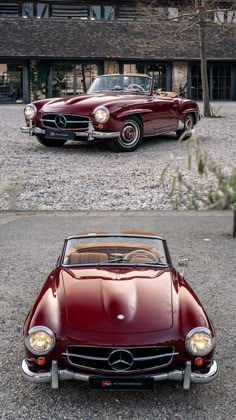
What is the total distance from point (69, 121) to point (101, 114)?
743 millimetres

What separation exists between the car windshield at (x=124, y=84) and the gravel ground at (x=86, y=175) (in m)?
1.42

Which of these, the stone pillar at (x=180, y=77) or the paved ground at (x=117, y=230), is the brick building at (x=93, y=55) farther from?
the paved ground at (x=117, y=230)

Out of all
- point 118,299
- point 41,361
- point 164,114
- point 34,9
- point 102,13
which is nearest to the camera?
point 41,361

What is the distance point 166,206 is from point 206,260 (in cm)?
304

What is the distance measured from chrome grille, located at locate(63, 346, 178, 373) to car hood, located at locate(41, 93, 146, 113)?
8904 millimetres

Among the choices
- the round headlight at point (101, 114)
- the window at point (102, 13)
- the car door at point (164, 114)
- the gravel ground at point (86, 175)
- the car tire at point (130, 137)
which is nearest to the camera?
the gravel ground at point (86, 175)

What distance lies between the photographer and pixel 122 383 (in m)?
3.93

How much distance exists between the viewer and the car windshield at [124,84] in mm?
14031

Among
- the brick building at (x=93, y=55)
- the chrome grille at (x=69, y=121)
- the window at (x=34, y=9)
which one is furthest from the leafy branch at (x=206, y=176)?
the window at (x=34, y=9)

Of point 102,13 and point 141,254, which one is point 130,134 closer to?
point 141,254

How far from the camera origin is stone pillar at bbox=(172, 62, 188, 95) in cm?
3481

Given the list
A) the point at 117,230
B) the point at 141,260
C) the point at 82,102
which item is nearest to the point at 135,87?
the point at 82,102

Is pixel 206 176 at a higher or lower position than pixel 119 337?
higher

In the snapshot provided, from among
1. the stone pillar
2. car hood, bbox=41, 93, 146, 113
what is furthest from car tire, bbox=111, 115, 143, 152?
the stone pillar
